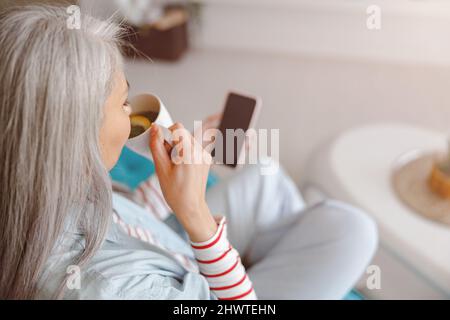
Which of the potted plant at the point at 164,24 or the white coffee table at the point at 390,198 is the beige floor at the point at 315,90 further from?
the white coffee table at the point at 390,198

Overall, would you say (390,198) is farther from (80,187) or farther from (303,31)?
(303,31)

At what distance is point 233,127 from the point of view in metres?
0.61

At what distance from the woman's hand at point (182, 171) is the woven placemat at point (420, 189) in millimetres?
703

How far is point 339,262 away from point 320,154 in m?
0.51

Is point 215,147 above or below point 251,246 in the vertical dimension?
above

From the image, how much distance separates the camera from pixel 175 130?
1.55 ft

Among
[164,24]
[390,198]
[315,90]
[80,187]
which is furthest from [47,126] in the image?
[164,24]

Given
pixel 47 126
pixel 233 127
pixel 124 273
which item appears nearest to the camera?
pixel 47 126

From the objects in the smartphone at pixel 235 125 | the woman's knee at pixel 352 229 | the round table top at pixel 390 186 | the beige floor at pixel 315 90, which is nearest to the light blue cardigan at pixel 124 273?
the smartphone at pixel 235 125

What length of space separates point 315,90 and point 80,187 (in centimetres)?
148

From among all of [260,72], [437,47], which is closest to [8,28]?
[437,47]

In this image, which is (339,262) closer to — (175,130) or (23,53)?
(175,130)

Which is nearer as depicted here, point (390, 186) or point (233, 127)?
point (233, 127)

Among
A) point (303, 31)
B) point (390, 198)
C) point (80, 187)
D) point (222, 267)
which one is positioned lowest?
point (390, 198)
